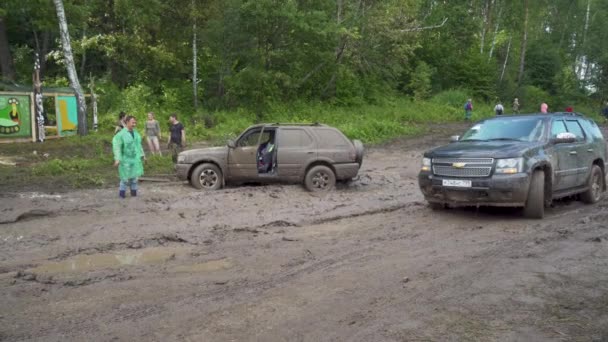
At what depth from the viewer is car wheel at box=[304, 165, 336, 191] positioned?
12.7 meters

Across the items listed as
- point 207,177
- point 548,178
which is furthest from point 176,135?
point 548,178

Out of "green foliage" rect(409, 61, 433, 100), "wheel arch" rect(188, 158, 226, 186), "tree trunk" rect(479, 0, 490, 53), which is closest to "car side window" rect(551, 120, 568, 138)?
"wheel arch" rect(188, 158, 226, 186)

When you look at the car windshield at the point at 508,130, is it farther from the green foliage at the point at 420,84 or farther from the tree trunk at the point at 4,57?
the green foliage at the point at 420,84

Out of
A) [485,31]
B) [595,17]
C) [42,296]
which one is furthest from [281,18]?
[595,17]

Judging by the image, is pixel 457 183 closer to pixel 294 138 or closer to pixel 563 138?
pixel 563 138

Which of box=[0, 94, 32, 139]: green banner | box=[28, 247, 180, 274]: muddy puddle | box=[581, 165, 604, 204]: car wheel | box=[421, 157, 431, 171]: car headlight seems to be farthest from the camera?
box=[0, 94, 32, 139]: green banner

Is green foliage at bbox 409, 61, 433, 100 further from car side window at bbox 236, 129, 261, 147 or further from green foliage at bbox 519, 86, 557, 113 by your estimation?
car side window at bbox 236, 129, 261, 147

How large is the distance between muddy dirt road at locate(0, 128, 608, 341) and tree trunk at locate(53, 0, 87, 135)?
31.9 feet

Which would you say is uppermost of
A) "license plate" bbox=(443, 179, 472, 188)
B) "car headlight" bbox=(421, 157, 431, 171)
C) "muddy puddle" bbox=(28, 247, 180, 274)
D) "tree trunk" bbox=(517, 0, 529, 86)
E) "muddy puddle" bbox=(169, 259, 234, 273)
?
"tree trunk" bbox=(517, 0, 529, 86)

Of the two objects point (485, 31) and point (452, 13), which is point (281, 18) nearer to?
point (452, 13)

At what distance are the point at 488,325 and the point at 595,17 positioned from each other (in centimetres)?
5894

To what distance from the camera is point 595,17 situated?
178ft

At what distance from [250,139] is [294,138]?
1.03 m

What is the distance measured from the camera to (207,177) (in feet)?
42.0
